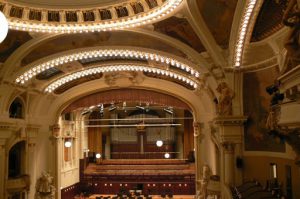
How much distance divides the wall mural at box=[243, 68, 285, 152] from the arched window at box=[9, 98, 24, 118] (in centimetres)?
929

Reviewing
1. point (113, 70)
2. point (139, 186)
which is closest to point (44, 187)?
point (113, 70)

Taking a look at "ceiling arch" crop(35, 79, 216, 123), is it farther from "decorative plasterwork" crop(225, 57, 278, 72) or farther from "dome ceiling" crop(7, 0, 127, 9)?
"dome ceiling" crop(7, 0, 127, 9)

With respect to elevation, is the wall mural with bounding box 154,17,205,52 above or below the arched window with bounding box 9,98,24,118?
above

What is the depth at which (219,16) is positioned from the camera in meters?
9.27

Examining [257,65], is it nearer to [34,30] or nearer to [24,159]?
[34,30]

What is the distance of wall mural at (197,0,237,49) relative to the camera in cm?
863

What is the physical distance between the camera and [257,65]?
9.80m

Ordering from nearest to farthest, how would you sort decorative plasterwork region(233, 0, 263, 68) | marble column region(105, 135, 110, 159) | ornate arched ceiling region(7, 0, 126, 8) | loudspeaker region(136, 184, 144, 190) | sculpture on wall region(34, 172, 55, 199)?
decorative plasterwork region(233, 0, 263, 68) → ornate arched ceiling region(7, 0, 126, 8) → sculpture on wall region(34, 172, 55, 199) → loudspeaker region(136, 184, 144, 190) → marble column region(105, 135, 110, 159)

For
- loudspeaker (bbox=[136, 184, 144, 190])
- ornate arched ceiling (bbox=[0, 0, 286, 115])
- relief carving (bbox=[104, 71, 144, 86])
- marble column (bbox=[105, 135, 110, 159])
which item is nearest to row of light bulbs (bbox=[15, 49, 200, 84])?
ornate arched ceiling (bbox=[0, 0, 286, 115])

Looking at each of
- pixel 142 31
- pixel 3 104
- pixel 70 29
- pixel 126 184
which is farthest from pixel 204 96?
pixel 126 184

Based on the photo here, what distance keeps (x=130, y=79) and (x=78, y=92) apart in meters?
2.66

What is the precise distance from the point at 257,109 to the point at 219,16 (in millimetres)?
2841

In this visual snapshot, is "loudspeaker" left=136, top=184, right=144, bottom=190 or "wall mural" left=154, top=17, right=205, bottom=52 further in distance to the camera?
"loudspeaker" left=136, top=184, right=144, bottom=190

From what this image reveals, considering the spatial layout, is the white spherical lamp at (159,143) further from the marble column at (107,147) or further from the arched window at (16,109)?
the arched window at (16,109)
